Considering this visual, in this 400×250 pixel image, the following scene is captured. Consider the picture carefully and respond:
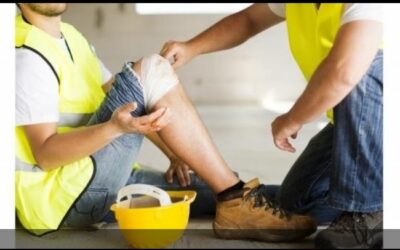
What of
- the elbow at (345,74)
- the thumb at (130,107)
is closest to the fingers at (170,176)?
the thumb at (130,107)

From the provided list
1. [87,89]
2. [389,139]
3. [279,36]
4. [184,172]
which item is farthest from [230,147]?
[279,36]

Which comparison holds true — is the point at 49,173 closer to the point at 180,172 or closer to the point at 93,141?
the point at 93,141

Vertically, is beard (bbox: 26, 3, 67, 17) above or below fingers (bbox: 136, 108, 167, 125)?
above

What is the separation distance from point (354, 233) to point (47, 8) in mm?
851

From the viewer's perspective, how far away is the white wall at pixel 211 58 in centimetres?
511

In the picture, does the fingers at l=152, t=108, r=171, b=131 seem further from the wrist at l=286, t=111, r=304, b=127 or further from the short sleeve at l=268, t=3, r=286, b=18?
the short sleeve at l=268, t=3, r=286, b=18

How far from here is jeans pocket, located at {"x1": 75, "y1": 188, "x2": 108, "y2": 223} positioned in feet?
4.05

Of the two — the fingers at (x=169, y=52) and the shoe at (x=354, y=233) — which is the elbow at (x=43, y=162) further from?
the shoe at (x=354, y=233)

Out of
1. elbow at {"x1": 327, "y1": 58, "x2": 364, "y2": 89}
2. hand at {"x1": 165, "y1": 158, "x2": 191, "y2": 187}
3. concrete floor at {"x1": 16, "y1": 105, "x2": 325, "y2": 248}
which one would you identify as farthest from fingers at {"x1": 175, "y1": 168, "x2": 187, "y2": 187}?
elbow at {"x1": 327, "y1": 58, "x2": 364, "y2": 89}

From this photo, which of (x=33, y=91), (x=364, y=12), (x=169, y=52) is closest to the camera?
(x=364, y=12)

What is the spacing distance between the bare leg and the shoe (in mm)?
243

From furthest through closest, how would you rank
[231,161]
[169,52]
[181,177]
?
[231,161], [181,177], [169,52]

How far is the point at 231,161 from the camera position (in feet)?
8.01

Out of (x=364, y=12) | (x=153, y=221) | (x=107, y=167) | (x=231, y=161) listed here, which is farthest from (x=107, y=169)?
(x=231, y=161)
